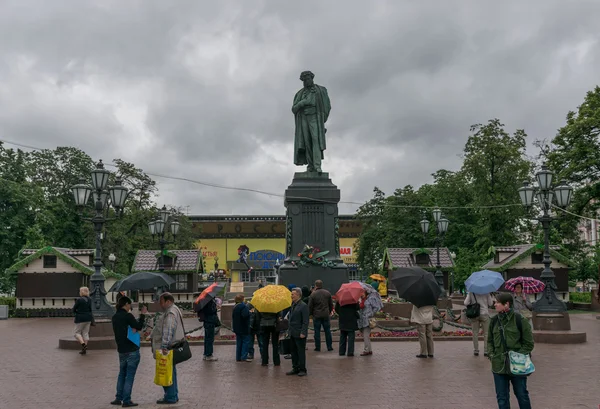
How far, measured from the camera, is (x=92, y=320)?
52.1ft

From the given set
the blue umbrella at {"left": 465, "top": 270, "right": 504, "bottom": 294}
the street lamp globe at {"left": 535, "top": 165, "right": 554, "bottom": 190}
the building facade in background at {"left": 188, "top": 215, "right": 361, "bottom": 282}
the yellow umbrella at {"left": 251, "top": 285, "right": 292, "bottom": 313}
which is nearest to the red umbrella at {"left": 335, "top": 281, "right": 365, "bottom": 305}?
the yellow umbrella at {"left": 251, "top": 285, "right": 292, "bottom": 313}

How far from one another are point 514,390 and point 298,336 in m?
4.96

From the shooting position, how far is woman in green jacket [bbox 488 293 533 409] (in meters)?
7.51

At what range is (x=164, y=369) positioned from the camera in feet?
30.1

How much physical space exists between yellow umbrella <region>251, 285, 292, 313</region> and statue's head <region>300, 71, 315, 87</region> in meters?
13.3

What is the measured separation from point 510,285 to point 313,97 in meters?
12.0

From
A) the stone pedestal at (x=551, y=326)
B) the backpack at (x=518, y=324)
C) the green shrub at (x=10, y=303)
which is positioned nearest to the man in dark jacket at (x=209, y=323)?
the backpack at (x=518, y=324)

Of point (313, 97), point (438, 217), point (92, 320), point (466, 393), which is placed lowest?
point (466, 393)

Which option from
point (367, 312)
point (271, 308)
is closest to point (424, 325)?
point (367, 312)

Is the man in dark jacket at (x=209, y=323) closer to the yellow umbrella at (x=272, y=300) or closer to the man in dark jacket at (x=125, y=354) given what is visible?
the yellow umbrella at (x=272, y=300)

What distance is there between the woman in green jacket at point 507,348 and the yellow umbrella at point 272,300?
552cm

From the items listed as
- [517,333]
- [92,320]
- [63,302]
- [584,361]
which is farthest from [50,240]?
[517,333]

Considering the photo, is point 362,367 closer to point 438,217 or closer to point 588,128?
point 438,217

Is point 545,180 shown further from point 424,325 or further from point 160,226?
point 160,226
